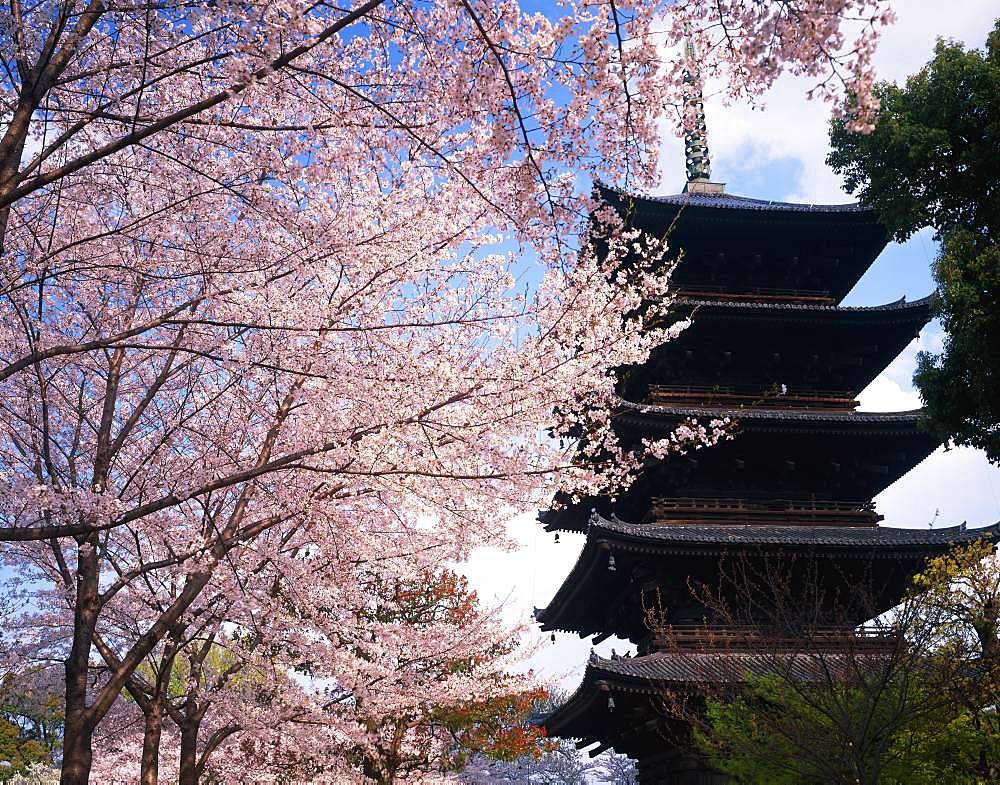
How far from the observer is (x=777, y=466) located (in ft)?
50.7

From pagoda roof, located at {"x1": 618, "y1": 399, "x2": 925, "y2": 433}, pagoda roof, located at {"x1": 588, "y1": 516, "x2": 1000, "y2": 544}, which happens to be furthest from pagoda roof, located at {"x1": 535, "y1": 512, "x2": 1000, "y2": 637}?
pagoda roof, located at {"x1": 618, "y1": 399, "x2": 925, "y2": 433}

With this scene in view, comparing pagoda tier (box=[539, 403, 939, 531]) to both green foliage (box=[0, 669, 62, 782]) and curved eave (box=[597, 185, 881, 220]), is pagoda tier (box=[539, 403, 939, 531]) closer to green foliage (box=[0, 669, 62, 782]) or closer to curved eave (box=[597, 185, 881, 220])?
curved eave (box=[597, 185, 881, 220])

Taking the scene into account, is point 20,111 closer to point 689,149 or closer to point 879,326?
point 879,326

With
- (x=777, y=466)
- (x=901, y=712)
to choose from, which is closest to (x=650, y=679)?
(x=901, y=712)

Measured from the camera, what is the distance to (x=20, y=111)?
4520 millimetres

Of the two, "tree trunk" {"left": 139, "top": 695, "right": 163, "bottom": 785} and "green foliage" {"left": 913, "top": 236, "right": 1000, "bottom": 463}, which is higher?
"green foliage" {"left": 913, "top": 236, "right": 1000, "bottom": 463}

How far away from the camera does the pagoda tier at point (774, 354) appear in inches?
610

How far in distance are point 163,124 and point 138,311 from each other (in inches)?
215

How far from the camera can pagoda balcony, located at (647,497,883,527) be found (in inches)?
568

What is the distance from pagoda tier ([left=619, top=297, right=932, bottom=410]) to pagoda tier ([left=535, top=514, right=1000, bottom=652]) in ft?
9.07

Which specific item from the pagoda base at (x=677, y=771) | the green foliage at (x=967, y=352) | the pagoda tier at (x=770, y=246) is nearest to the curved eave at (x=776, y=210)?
the pagoda tier at (x=770, y=246)

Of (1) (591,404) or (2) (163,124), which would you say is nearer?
(2) (163,124)

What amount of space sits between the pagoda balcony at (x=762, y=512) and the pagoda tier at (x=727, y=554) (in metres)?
0.25

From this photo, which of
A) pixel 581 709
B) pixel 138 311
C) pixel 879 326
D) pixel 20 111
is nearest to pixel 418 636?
pixel 581 709
